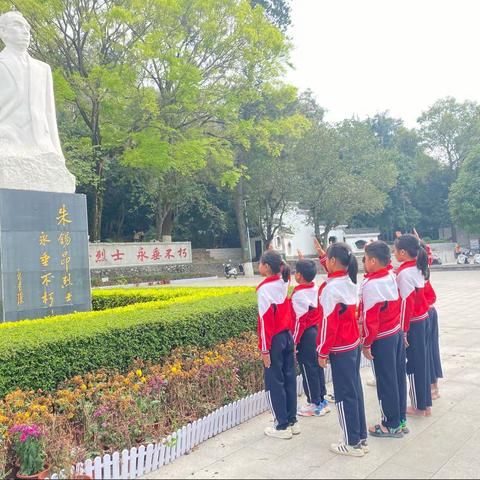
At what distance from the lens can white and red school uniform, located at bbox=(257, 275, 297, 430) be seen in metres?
3.15

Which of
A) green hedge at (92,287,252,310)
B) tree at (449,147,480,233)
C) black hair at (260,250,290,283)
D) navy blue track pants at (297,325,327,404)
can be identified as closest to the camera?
black hair at (260,250,290,283)

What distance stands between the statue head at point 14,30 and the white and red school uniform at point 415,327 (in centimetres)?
536

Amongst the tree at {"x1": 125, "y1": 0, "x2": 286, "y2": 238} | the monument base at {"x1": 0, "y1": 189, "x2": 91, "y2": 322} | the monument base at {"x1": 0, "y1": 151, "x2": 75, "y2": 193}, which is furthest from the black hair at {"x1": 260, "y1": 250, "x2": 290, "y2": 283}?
the tree at {"x1": 125, "y1": 0, "x2": 286, "y2": 238}

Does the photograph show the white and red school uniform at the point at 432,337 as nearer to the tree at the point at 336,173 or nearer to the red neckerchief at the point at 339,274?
the red neckerchief at the point at 339,274

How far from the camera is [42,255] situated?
18.5 ft

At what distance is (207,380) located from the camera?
3.57 m

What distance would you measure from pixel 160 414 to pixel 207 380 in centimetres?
54

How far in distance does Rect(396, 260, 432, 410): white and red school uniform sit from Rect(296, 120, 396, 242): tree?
18.6 m

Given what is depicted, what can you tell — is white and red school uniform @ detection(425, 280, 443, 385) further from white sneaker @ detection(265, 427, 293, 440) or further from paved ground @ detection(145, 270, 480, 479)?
white sneaker @ detection(265, 427, 293, 440)

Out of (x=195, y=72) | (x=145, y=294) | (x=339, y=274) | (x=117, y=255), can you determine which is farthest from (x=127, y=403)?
(x=117, y=255)

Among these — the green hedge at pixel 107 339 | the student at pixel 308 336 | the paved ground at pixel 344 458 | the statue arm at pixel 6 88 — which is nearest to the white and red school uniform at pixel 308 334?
the student at pixel 308 336

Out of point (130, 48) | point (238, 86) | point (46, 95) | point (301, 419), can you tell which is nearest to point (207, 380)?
point (301, 419)

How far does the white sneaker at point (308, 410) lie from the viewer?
12.0 ft

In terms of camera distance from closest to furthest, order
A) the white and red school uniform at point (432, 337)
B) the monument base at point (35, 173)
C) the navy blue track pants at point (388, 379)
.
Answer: the navy blue track pants at point (388, 379) → the white and red school uniform at point (432, 337) → the monument base at point (35, 173)
